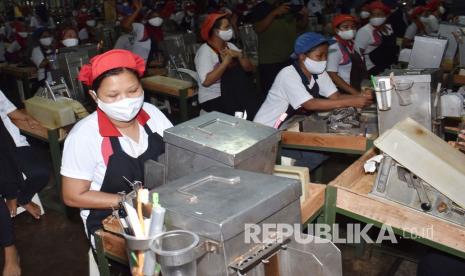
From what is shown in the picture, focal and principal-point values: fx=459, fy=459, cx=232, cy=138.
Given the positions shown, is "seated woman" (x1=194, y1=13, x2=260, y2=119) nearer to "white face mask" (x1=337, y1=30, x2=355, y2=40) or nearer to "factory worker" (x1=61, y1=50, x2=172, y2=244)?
"white face mask" (x1=337, y1=30, x2=355, y2=40)

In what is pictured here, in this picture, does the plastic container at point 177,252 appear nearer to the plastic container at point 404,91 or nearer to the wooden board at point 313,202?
the wooden board at point 313,202

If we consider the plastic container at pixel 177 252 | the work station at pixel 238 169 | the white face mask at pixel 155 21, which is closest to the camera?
the plastic container at pixel 177 252

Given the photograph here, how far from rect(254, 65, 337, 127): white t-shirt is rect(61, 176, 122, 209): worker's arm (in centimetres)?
154

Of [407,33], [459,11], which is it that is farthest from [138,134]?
[459,11]

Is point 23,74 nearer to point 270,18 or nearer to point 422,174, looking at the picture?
point 270,18

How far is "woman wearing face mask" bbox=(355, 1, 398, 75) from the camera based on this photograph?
17.4ft

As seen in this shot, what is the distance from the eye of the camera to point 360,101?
311 cm

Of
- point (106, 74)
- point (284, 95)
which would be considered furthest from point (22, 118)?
point (284, 95)

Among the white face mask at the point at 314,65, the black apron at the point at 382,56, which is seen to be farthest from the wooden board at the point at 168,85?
the black apron at the point at 382,56

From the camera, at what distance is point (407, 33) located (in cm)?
643

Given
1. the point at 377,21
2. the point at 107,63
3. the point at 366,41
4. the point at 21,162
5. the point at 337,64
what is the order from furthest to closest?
1. the point at 377,21
2. the point at 366,41
3. the point at 337,64
4. the point at 21,162
5. the point at 107,63

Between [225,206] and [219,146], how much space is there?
450 mm

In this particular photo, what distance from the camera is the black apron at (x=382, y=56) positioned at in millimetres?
5328

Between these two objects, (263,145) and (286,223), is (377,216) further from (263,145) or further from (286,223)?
(286,223)
